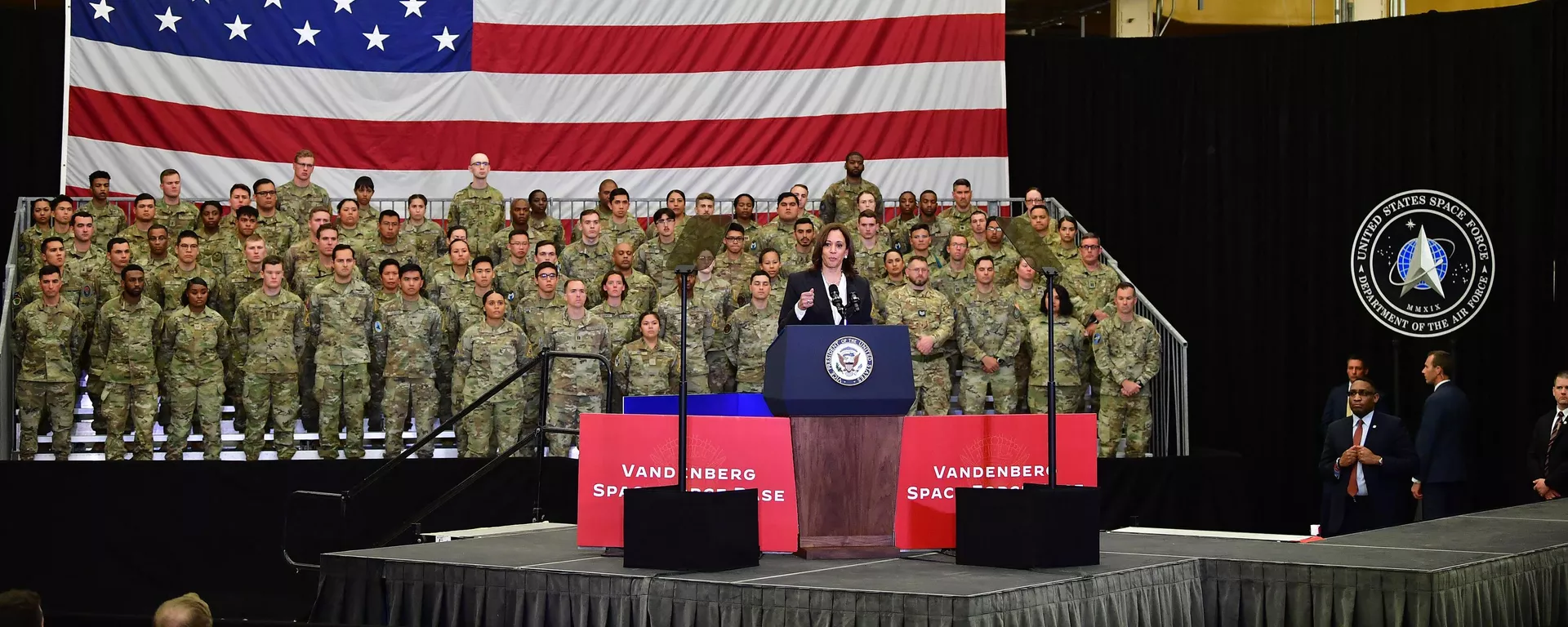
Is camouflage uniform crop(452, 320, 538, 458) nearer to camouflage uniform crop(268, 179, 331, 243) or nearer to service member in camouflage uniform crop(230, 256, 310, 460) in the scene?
service member in camouflage uniform crop(230, 256, 310, 460)

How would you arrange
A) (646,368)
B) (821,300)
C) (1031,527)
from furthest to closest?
(646,368) < (821,300) < (1031,527)

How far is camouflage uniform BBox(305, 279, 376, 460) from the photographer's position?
10.7 meters

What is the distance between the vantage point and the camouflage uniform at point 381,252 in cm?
1167

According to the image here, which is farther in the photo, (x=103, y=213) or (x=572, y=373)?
(x=103, y=213)

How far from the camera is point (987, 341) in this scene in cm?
1140

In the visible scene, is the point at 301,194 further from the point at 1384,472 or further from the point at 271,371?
the point at 1384,472

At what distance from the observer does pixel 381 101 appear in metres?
13.2

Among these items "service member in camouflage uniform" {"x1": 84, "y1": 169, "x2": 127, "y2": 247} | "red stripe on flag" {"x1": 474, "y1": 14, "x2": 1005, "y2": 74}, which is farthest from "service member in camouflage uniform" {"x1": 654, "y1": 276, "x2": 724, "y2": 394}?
"service member in camouflage uniform" {"x1": 84, "y1": 169, "x2": 127, "y2": 247}

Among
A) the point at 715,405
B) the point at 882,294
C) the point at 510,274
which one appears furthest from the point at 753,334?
the point at 715,405

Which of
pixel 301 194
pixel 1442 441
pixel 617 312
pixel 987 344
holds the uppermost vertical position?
pixel 301 194

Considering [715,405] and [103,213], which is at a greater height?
[103,213]

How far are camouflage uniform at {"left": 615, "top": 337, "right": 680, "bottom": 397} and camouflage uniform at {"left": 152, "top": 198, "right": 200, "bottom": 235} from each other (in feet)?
11.6

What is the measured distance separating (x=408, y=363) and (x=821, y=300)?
5.23m

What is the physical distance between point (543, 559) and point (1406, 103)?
891cm
